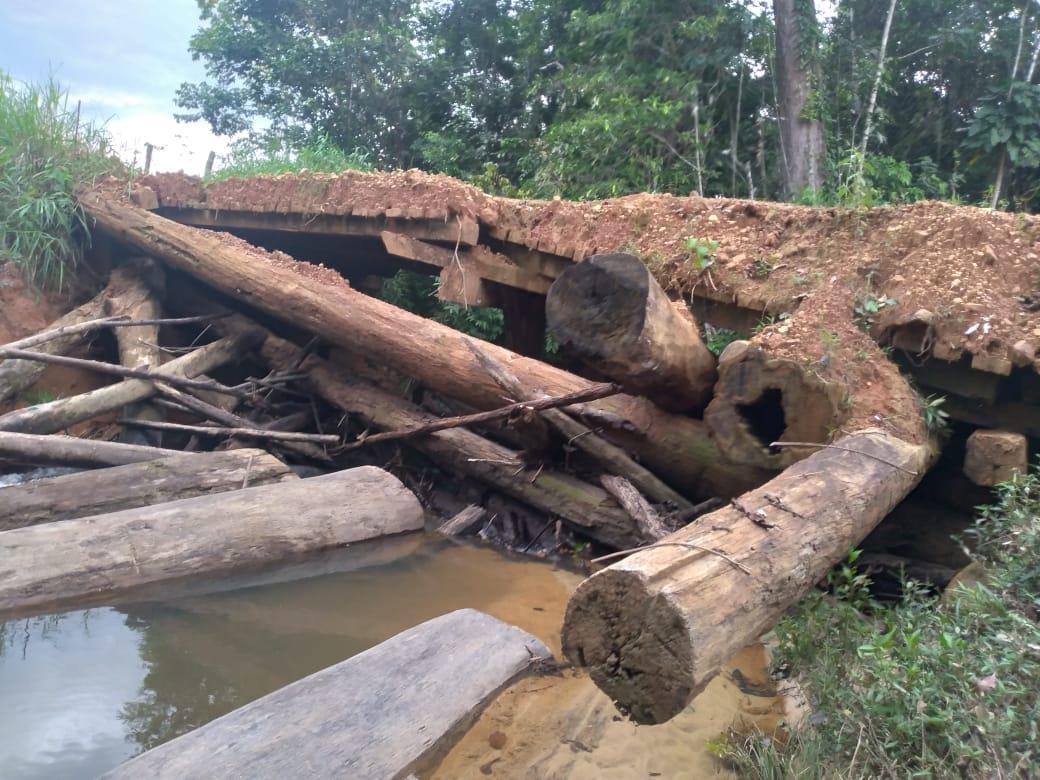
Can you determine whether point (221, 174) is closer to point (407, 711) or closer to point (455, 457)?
point (455, 457)

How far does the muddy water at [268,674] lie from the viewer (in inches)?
119

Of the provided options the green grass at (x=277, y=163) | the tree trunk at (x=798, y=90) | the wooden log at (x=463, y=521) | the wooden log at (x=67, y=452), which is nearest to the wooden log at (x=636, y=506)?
the wooden log at (x=463, y=521)

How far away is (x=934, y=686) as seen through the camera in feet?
7.95

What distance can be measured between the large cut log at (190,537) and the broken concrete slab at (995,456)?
10.4ft

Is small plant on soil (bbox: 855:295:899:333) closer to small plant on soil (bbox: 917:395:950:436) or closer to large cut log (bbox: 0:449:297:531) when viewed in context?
small plant on soil (bbox: 917:395:950:436)

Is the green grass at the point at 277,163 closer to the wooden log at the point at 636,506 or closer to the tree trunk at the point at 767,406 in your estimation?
the wooden log at the point at 636,506

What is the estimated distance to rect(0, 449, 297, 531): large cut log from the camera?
14.4 feet

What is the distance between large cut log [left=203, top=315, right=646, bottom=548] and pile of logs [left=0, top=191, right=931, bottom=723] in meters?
0.02

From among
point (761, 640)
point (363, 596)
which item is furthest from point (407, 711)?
point (761, 640)

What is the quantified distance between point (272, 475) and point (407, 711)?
9.12ft

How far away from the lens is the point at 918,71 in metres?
11.1

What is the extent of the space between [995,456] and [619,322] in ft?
5.79

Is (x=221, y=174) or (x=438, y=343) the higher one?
(x=221, y=174)

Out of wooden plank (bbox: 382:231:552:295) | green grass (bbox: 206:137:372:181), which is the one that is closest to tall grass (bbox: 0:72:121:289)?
green grass (bbox: 206:137:372:181)
